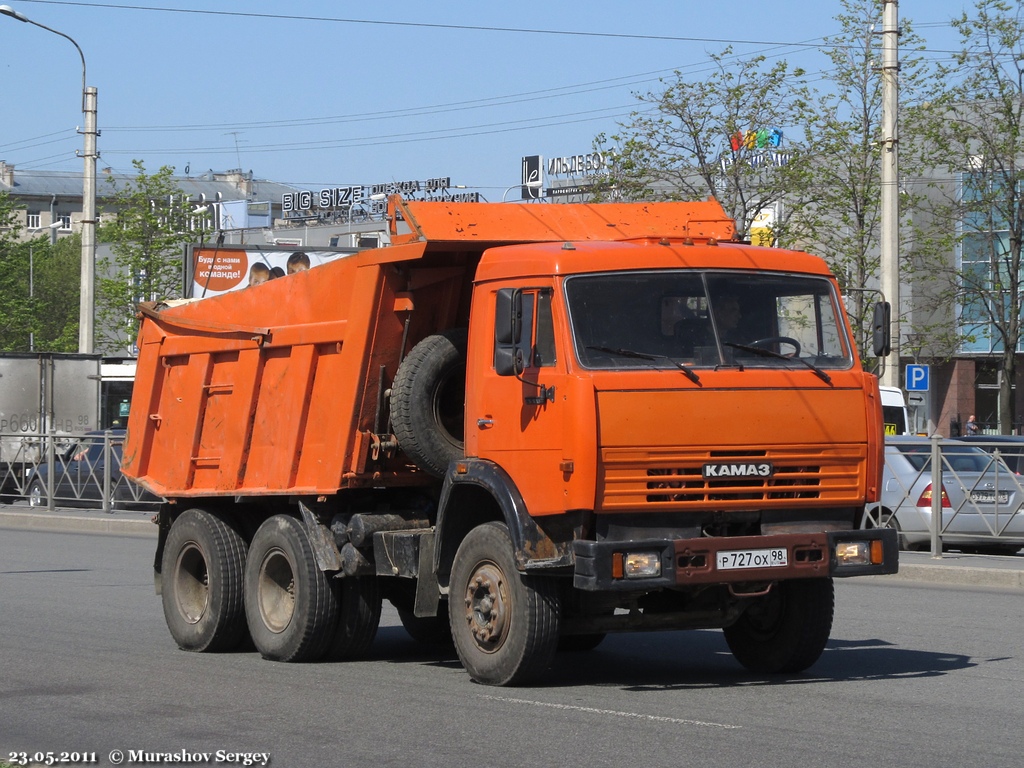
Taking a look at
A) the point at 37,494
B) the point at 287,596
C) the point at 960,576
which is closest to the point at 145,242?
the point at 37,494

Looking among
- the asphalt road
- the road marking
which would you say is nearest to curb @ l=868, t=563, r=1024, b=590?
the asphalt road

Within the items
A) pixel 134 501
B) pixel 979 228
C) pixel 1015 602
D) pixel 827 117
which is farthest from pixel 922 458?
pixel 979 228

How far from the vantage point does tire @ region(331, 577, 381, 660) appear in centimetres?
1030

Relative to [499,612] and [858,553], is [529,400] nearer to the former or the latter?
[499,612]

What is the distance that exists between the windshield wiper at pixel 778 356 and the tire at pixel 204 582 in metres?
4.37

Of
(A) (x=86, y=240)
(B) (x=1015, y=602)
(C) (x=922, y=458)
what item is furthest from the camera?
(A) (x=86, y=240)

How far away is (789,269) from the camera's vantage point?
902cm

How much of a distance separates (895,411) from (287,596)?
23.5 meters

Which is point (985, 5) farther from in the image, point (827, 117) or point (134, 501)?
point (134, 501)

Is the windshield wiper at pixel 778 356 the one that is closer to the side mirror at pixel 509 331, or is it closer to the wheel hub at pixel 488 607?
the side mirror at pixel 509 331

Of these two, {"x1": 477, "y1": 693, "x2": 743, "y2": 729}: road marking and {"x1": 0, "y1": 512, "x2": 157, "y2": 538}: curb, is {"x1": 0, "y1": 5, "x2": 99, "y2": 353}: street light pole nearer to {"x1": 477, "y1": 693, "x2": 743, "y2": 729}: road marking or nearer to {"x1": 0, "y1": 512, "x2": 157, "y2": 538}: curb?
{"x1": 0, "y1": 512, "x2": 157, "y2": 538}: curb

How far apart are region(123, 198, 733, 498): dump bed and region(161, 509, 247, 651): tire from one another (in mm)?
308

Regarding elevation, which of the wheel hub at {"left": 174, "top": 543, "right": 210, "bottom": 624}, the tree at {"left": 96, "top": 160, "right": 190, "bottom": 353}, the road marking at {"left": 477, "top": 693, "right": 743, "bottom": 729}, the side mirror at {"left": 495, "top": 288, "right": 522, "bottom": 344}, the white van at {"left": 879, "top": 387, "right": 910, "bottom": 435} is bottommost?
the road marking at {"left": 477, "top": 693, "right": 743, "bottom": 729}

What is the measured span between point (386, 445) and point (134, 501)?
18835 mm
